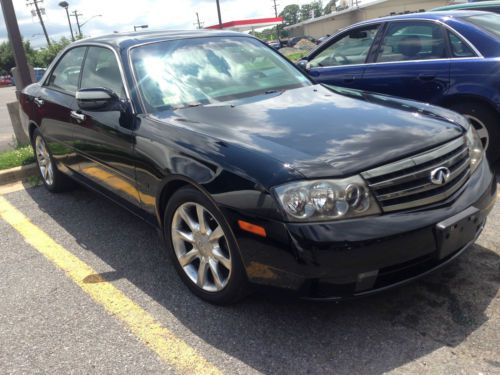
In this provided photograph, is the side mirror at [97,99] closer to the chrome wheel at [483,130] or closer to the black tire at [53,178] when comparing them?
the black tire at [53,178]

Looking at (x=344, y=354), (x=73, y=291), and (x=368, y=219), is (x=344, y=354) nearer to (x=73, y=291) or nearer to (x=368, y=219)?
(x=368, y=219)

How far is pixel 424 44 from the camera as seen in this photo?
513 centimetres

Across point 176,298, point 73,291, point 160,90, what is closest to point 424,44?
point 160,90

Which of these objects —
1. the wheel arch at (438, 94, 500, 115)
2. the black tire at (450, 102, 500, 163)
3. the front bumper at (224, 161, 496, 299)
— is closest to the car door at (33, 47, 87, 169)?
the front bumper at (224, 161, 496, 299)

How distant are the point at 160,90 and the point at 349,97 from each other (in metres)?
1.31

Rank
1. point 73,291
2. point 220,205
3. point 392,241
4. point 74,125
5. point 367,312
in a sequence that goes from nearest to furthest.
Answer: point 392,241 → point 220,205 → point 367,312 → point 73,291 → point 74,125

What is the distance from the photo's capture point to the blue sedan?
15.3 feet

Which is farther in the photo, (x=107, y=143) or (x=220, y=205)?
(x=107, y=143)

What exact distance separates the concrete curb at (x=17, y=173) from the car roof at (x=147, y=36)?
2.39m

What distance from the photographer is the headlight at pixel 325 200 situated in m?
2.34

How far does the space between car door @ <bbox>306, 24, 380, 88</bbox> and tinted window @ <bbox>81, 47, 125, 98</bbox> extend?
7.61 ft

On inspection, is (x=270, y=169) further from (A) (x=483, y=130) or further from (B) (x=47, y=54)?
(B) (x=47, y=54)

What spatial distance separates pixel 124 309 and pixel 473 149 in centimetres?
232

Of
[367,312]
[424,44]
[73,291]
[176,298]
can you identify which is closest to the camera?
[367,312]
